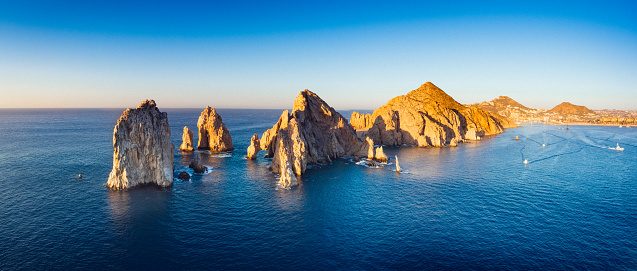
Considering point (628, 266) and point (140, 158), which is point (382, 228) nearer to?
point (628, 266)

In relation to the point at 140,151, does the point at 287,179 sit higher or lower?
lower

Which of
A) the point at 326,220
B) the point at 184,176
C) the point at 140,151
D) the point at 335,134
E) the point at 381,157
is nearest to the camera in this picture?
the point at 326,220

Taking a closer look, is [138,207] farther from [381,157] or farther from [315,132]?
[381,157]

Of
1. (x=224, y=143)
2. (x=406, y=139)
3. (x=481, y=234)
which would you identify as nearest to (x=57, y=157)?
(x=224, y=143)

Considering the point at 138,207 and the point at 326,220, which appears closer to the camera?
the point at 326,220

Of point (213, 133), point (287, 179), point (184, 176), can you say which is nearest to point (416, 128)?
point (213, 133)

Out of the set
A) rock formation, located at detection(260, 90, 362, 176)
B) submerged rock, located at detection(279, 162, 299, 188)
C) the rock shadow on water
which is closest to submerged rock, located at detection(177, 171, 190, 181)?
the rock shadow on water
